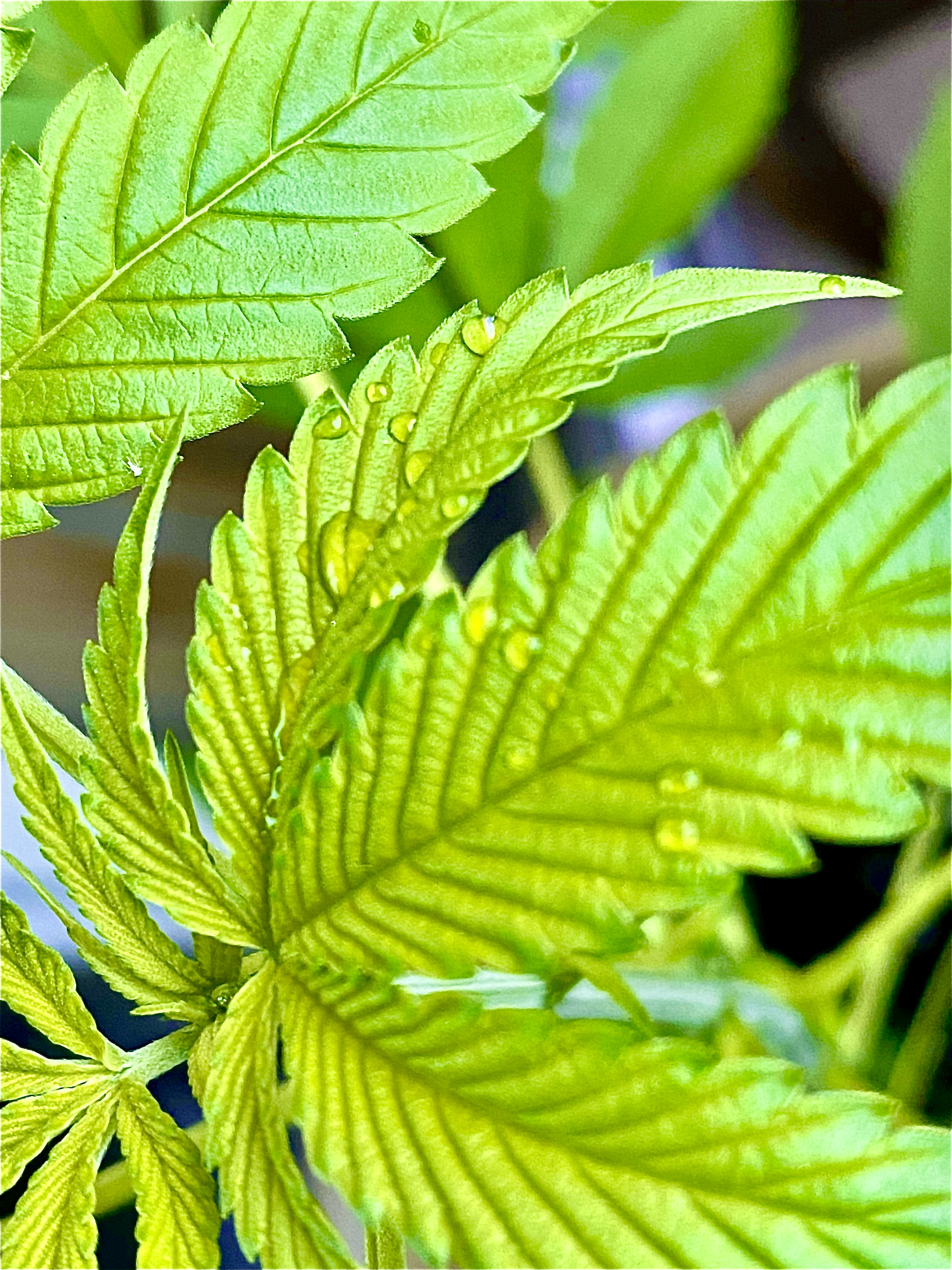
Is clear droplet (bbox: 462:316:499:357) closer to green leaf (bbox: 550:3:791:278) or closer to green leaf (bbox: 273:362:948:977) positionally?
green leaf (bbox: 273:362:948:977)

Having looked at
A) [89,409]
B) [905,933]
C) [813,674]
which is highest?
[89,409]

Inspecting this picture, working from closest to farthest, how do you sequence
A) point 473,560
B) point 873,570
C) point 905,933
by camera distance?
point 873,570 → point 905,933 → point 473,560

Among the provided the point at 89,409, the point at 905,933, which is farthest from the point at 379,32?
the point at 905,933

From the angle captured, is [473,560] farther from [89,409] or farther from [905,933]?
[89,409]

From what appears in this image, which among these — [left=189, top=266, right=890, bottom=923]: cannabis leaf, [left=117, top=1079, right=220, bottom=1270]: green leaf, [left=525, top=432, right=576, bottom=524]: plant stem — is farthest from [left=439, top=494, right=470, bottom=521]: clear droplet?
[left=525, top=432, right=576, bottom=524]: plant stem

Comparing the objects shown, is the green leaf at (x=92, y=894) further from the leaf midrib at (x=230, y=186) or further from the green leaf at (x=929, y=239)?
the green leaf at (x=929, y=239)

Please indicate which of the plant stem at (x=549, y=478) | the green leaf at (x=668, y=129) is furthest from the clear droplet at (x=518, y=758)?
the green leaf at (x=668, y=129)

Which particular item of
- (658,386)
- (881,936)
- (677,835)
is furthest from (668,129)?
(677,835)

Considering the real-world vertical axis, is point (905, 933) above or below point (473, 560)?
below

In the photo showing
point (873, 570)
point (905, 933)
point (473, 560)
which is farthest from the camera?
point (473, 560)
